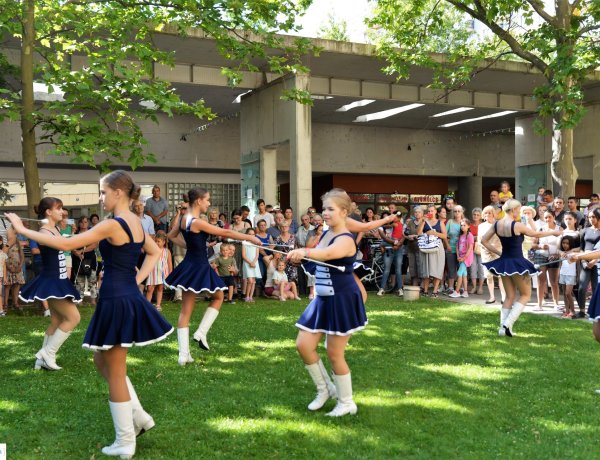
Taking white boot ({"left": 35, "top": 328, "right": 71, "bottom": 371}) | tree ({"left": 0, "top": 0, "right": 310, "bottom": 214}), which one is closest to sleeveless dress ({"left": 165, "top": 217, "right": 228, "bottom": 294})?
white boot ({"left": 35, "top": 328, "right": 71, "bottom": 371})

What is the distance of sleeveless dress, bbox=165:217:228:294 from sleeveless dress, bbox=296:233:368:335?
2.44m

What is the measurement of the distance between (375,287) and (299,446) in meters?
11.6

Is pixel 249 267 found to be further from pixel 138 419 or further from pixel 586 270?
pixel 138 419

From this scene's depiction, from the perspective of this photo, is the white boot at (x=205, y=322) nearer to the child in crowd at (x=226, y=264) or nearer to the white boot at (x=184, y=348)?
the white boot at (x=184, y=348)

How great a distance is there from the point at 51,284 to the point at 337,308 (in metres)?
3.59

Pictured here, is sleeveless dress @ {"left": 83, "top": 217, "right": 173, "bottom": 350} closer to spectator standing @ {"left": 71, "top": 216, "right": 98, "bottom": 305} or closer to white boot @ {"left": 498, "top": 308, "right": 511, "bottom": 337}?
white boot @ {"left": 498, "top": 308, "right": 511, "bottom": 337}

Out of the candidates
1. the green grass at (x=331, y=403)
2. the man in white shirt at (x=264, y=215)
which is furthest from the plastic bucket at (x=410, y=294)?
the green grass at (x=331, y=403)

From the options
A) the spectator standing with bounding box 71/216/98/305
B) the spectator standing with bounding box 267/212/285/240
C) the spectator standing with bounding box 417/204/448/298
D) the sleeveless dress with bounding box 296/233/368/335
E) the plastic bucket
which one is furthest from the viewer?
the spectator standing with bounding box 267/212/285/240

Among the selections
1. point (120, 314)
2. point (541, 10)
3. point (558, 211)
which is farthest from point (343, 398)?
point (541, 10)

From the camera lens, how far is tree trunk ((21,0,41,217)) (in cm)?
1159

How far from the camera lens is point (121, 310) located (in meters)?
4.62

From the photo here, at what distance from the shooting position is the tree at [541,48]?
46.3 feet

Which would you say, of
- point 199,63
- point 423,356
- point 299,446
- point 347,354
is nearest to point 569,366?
point 423,356

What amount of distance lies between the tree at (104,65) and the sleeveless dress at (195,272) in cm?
307
